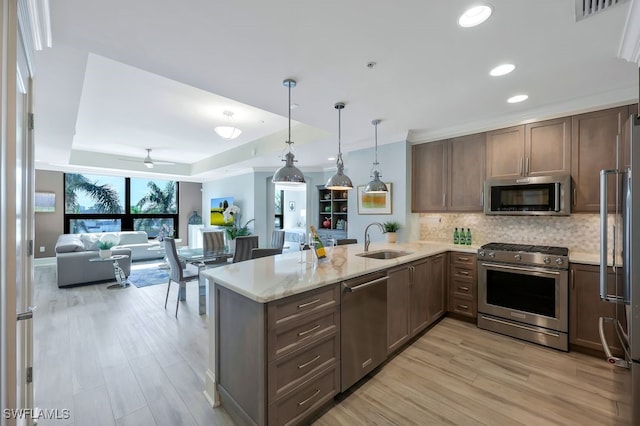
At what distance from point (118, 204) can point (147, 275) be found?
3849mm

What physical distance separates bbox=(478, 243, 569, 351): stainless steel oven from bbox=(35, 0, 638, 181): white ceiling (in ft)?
5.30

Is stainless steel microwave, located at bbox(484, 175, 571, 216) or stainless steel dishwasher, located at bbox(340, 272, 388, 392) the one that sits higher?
stainless steel microwave, located at bbox(484, 175, 571, 216)

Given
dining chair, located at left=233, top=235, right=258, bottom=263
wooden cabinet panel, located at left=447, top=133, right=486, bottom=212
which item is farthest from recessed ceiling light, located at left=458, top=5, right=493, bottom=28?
dining chair, located at left=233, top=235, right=258, bottom=263

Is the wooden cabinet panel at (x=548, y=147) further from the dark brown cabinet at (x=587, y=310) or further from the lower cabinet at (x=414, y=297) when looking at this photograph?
the lower cabinet at (x=414, y=297)

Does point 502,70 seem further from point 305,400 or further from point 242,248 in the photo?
point 242,248

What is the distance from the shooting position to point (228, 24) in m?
1.67

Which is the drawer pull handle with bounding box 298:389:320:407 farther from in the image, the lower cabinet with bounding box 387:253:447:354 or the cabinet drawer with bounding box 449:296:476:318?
the cabinet drawer with bounding box 449:296:476:318

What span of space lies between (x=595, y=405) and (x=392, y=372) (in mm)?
1425

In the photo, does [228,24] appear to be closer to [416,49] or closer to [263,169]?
[416,49]

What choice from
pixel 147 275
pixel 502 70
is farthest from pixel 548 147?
pixel 147 275

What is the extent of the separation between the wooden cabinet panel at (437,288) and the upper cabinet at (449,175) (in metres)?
0.81

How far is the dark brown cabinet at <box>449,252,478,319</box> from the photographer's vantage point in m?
3.26

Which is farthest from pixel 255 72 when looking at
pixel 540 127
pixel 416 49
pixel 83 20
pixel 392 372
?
pixel 540 127

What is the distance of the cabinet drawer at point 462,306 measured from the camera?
3264 millimetres
